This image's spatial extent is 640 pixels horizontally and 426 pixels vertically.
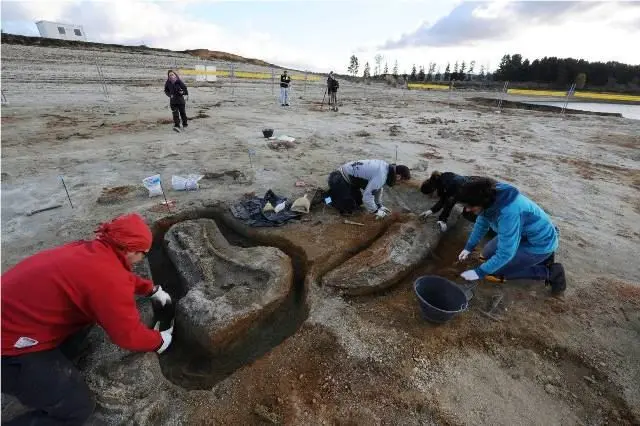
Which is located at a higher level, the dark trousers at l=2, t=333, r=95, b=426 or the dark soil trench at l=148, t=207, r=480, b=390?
the dark trousers at l=2, t=333, r=95, b=426

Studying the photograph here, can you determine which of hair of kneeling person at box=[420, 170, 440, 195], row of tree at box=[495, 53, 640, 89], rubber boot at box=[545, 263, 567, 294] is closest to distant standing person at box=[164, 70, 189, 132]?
hair of kneeling person at box=[420, 170, 440, 195]

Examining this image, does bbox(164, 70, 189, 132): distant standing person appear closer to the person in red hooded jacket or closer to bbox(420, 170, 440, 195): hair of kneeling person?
bbox(420, 170, 440, 195): hair of kneeling person

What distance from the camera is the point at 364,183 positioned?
452 centimetres

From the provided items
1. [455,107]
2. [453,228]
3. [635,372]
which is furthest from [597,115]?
[635,372]

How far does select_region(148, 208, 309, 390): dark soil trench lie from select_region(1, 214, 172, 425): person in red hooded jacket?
2.43 feet

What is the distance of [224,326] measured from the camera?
9.17ft

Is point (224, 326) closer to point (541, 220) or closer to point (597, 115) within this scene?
point (541, 220)

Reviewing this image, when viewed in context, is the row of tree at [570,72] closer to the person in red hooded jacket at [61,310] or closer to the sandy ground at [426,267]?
the sandy ground at [426,267]

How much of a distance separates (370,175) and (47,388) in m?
3.66

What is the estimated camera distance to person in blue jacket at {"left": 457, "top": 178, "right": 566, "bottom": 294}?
2.83 m

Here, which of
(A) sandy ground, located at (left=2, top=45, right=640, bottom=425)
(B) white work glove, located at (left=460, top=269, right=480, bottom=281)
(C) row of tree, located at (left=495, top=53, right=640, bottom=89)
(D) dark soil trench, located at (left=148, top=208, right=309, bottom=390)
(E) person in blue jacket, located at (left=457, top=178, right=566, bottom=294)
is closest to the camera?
(A) sandy ground, located at (left=2, top=45, right=640, bottom=425)

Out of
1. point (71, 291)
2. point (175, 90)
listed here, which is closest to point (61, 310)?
point (71, 291)

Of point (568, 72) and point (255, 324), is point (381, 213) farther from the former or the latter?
point (568, 72)

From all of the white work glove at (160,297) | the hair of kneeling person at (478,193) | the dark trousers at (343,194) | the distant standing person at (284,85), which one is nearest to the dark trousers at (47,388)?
the white work glove at (160,297)
